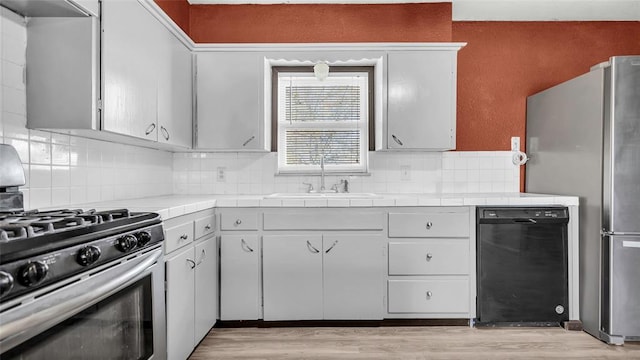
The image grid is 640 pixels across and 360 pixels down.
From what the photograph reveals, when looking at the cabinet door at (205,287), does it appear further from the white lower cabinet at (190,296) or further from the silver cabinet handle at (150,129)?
the silver cabinet handle at (150,129)

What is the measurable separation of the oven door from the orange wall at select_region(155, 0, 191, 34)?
1.95m

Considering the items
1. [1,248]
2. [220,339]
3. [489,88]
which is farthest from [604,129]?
[1,248]

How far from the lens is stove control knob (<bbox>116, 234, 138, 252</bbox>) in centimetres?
128

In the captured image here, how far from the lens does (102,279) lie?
117 centimetres

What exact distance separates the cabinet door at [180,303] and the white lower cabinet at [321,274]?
1.83 ft

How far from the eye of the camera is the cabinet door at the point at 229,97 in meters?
2.78

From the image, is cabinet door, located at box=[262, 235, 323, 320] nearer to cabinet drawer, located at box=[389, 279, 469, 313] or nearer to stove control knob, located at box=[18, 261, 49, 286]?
cabinet drawer, located at box=[389, 279, 469, 313]

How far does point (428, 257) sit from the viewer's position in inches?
97.6

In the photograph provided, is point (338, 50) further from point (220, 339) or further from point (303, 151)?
point (220, 339)

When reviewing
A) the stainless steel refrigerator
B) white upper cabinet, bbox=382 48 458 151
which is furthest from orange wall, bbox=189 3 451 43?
the stainless steel refrigerator

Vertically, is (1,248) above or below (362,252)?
above

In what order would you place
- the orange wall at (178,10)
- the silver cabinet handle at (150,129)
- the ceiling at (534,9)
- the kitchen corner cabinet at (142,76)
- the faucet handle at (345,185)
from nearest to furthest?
1. the kitchen corner cabinet at (142,76)
2. the silver cabinet handle at (150,129)
3. the orange wall at (178,10)
4. the ceiling at (534,9)
5. the faucet handle at (345,185)

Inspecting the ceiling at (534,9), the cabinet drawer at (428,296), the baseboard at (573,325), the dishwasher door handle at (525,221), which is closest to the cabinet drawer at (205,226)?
the cabinet drawer at (428,296)

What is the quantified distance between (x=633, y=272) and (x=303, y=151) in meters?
2.40
